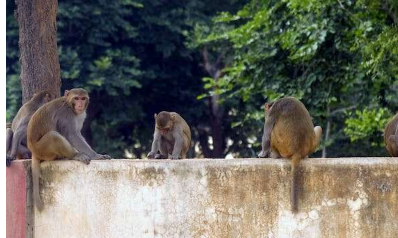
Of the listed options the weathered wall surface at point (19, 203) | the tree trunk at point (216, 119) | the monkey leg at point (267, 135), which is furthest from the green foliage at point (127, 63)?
the monkey leg at point (267, 135)

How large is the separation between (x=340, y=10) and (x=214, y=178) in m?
7.87

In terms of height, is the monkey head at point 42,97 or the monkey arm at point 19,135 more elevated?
the monkey head at point 42,97

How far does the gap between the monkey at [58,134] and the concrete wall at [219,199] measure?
183 millimetres

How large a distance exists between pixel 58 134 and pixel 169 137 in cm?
181

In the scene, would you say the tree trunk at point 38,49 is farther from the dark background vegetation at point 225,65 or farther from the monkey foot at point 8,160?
the dark background vegetation at point 225,65

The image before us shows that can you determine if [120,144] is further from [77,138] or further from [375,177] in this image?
[375,177]

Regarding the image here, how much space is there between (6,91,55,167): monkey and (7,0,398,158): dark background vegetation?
15.7ft

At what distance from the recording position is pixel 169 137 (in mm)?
9703

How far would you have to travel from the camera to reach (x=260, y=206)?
7.22 meters

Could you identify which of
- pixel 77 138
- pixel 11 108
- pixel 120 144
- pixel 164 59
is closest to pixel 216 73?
→ pixel 164 59

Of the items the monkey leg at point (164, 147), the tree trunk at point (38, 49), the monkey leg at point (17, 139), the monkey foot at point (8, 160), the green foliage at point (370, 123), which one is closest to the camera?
the monkey foot at point (8, 160)

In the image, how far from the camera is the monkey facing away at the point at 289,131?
7.47 m

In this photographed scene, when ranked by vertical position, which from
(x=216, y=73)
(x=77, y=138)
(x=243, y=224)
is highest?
(x=216, y=73)

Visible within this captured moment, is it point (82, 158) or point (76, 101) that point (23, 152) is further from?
point (82, 158)
